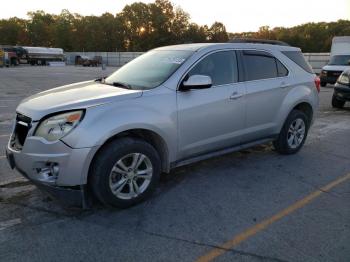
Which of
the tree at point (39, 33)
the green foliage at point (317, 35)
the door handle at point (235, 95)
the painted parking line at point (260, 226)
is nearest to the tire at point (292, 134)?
the painted parking line at point (260, 226)

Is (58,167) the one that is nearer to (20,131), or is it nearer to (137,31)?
(20,131)

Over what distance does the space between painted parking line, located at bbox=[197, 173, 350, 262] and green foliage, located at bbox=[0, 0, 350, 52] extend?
2931 inches

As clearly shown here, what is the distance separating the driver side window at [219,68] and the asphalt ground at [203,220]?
1.33 m

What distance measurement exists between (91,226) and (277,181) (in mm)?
2545

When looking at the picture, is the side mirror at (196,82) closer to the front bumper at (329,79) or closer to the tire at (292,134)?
the tire at (292,134)

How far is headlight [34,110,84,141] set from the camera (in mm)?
3408

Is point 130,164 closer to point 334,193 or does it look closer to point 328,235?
point 328,235

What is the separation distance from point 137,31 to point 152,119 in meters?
87.1

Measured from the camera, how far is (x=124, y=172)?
3.77 meters

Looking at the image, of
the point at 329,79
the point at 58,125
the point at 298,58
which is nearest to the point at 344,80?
the point at 298,58

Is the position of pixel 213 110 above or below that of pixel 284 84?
below

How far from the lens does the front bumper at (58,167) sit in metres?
3.37

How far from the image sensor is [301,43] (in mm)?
73188

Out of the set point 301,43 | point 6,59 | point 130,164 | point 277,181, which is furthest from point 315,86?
point 301,43
